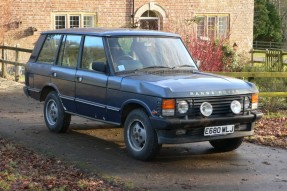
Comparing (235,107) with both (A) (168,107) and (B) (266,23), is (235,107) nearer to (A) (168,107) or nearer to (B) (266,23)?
(A) (168,107)

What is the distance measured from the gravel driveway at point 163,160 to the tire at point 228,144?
107mm

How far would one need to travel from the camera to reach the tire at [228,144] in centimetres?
845

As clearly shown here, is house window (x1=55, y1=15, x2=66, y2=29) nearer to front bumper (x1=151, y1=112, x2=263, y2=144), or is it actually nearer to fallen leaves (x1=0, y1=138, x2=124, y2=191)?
fallen leaves (x1=0, y1=138, x2=124, y2=191)

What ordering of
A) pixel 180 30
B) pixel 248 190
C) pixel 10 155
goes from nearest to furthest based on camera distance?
pixel 248 190 < pixel 10 155 < pixel 180 30

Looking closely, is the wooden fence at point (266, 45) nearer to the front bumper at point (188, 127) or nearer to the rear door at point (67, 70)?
the rear door at point (67, 70)

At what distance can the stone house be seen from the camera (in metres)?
24.6

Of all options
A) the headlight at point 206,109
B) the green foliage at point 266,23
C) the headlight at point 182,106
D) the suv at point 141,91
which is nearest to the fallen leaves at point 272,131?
the suv at point 141,91

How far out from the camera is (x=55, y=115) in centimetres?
986

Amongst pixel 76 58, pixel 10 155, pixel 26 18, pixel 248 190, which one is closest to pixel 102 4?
pixel 26 18

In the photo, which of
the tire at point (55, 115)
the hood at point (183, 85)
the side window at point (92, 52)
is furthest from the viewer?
the tire at point (55, 115)

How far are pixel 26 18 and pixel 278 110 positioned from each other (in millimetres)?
15206

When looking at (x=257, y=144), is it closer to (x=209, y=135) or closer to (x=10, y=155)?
(x=209, y=135)

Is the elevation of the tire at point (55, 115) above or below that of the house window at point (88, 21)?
below

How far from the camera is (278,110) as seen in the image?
41.4ft
